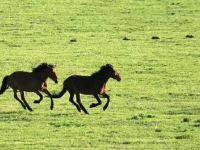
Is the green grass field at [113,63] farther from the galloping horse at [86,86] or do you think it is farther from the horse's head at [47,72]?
the horse's head at [47,72]

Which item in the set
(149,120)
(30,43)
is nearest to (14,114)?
(149,120)

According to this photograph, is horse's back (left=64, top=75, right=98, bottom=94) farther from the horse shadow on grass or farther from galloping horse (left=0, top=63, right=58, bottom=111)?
the horse shadow on grass

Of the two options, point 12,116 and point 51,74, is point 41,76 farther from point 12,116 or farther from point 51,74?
point 12,116

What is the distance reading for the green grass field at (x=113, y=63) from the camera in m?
20.5

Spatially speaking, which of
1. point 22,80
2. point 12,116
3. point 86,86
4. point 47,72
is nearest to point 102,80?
point 86,86

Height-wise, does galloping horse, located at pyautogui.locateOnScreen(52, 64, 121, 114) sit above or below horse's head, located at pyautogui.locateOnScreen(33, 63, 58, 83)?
below

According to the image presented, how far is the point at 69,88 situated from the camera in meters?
24.6

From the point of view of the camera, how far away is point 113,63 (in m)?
35.1

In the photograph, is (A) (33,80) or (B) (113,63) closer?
(A) (33,80)

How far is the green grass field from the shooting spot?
67.4ft

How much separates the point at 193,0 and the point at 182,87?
963 inches

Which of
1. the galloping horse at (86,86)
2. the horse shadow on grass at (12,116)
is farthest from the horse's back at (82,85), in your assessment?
the horse shadow on grass at (12,116)

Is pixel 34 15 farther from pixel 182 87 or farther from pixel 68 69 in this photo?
pixel 182 87

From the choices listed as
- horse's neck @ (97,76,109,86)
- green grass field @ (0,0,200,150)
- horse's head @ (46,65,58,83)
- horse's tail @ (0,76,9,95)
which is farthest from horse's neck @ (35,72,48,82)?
horse's neck @ (97,76,109,86)
